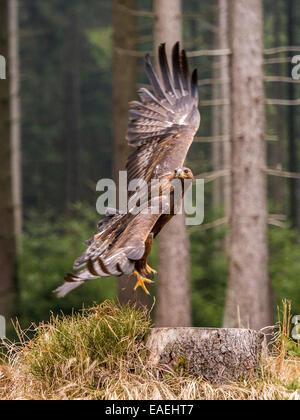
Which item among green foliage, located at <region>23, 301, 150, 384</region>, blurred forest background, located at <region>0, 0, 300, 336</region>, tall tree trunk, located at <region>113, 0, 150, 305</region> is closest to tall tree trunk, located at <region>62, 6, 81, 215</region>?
blurred forest background, located at <region>0, 0, 300, 336</region>

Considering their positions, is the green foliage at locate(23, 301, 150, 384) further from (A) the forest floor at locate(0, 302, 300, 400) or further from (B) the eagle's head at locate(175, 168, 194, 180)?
(B) the eagle's head at locate(175, 168, 194, 180)

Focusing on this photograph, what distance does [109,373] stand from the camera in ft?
20.7

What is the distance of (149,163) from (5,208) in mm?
5085

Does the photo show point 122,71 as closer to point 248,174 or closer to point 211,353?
point 248,174

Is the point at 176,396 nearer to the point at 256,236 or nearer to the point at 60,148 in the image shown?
the point at 256,236

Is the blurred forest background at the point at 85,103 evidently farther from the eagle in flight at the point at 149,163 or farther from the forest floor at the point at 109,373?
the forest floor at the point at 109,373

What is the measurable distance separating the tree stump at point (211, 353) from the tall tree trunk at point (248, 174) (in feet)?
13.1

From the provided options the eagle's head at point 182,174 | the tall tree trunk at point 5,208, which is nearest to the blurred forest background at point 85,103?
the tall tree trunk at point 5,208

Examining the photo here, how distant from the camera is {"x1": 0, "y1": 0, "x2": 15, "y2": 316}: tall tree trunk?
12.2 m

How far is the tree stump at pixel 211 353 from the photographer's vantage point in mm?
6309

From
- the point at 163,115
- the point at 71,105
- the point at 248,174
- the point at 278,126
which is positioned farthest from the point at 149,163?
the point at 71,105

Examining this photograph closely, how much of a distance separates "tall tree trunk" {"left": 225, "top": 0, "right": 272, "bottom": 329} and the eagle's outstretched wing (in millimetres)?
2316

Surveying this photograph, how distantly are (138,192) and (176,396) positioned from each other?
2.16 meters

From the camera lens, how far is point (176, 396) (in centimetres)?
611
